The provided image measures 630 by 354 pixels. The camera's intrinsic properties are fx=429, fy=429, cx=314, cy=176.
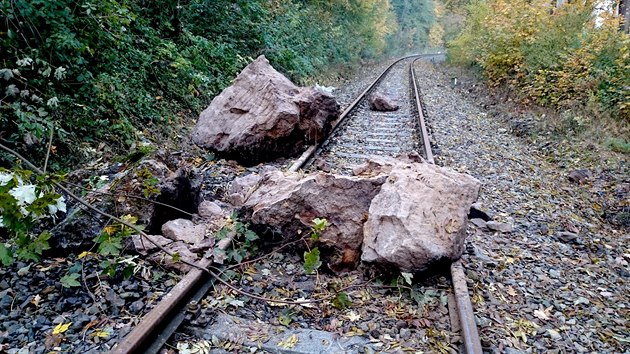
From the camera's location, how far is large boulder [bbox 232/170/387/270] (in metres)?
3.57

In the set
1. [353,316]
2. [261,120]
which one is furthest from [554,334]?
[261,120]

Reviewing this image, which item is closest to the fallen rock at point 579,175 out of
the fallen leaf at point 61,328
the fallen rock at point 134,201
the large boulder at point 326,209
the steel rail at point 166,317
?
the large boulder at point 326,209

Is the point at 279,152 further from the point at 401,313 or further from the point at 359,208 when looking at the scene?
the point at 401,313

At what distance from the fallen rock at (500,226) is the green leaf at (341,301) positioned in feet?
7.13

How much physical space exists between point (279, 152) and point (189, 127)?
1.92 meters

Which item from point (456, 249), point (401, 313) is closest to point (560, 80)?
point (456, 249)

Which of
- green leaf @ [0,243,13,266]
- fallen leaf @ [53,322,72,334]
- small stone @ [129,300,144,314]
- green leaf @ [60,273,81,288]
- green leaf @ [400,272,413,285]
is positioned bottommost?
fallen leaf @ [53,322,72,334]

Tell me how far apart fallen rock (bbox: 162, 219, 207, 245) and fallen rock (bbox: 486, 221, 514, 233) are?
2.90m

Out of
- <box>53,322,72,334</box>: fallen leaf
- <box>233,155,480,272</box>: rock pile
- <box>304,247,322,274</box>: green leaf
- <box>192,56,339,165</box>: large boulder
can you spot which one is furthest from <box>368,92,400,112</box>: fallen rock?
<box>53,322,72,334</box>: fallen leaf

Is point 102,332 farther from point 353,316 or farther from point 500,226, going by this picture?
point 500,226

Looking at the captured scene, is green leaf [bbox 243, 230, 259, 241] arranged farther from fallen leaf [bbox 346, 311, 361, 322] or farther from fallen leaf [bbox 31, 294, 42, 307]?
fallen leaf [bbox 31, 294, 42, 307]

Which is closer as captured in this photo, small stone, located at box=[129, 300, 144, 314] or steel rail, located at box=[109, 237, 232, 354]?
steel rail, located at box=[109, 237, 232, 354]

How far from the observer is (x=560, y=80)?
9.23 m

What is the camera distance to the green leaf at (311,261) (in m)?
3.23
